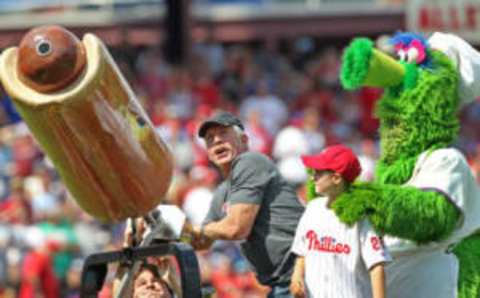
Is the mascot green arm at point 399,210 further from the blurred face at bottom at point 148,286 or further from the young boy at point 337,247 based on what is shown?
the blurred face at bottom at point 148,286

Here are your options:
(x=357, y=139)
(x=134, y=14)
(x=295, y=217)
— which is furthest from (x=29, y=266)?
(x=134, y=14)

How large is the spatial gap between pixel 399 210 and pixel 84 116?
61.5 inches

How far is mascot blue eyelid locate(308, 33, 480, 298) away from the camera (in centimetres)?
606

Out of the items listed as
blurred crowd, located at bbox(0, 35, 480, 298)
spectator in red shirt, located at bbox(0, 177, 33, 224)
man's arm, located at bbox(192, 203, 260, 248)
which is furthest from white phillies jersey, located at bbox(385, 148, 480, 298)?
spectator in red shirt, located at bbox(0, 177, 33, 224)

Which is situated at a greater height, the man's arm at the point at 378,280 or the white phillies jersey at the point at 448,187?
the white phillies jersey at the point at 448,187

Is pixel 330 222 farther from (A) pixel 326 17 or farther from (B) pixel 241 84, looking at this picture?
(A) pixel 326 17

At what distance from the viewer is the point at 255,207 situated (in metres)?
6.66

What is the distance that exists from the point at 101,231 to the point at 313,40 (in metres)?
7.71

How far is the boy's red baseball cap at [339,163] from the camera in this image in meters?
6.12

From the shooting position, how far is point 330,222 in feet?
20.3

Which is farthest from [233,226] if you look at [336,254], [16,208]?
[16,208]

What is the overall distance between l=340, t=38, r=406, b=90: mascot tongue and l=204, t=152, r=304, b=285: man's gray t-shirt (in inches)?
27.9

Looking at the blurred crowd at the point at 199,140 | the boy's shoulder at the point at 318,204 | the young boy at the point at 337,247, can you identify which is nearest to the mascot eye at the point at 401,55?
the young boy at the point at 337,247

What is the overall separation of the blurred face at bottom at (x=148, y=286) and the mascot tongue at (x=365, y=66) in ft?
3.59
